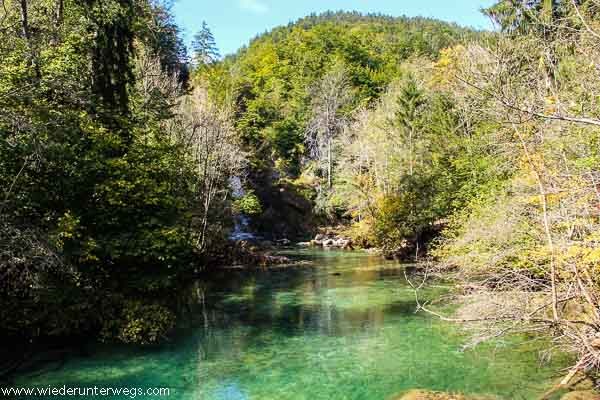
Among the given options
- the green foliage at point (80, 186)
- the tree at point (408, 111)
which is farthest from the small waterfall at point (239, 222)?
the green foliage at point (80, 186)

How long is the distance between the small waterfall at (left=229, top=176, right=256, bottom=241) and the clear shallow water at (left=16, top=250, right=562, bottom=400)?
17.2m

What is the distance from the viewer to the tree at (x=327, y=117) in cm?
5273

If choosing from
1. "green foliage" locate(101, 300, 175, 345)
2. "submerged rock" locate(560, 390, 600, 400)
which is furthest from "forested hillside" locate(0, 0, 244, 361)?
"submerged rock" locate(560, 390, 600, 400)

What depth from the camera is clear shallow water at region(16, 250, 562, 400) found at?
9875 millimetres

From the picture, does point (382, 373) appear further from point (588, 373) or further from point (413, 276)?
→ point (413, 276)

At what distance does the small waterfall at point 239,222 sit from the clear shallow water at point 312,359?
17.2 metres

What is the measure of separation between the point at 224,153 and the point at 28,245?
19.5 metres

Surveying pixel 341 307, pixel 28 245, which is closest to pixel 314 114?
pixel 341 307

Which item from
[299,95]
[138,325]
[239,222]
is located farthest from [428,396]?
[299,95]

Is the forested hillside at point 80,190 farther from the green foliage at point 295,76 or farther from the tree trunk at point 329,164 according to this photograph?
the tree trunk at point 329,164

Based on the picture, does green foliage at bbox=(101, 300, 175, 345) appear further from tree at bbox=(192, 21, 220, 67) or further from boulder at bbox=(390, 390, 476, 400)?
tree at bbox=(192, 21, 220, 67)

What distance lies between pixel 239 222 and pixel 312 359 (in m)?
27.4

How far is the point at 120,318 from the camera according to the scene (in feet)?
41.2

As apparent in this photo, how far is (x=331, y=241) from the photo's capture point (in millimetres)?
40656
